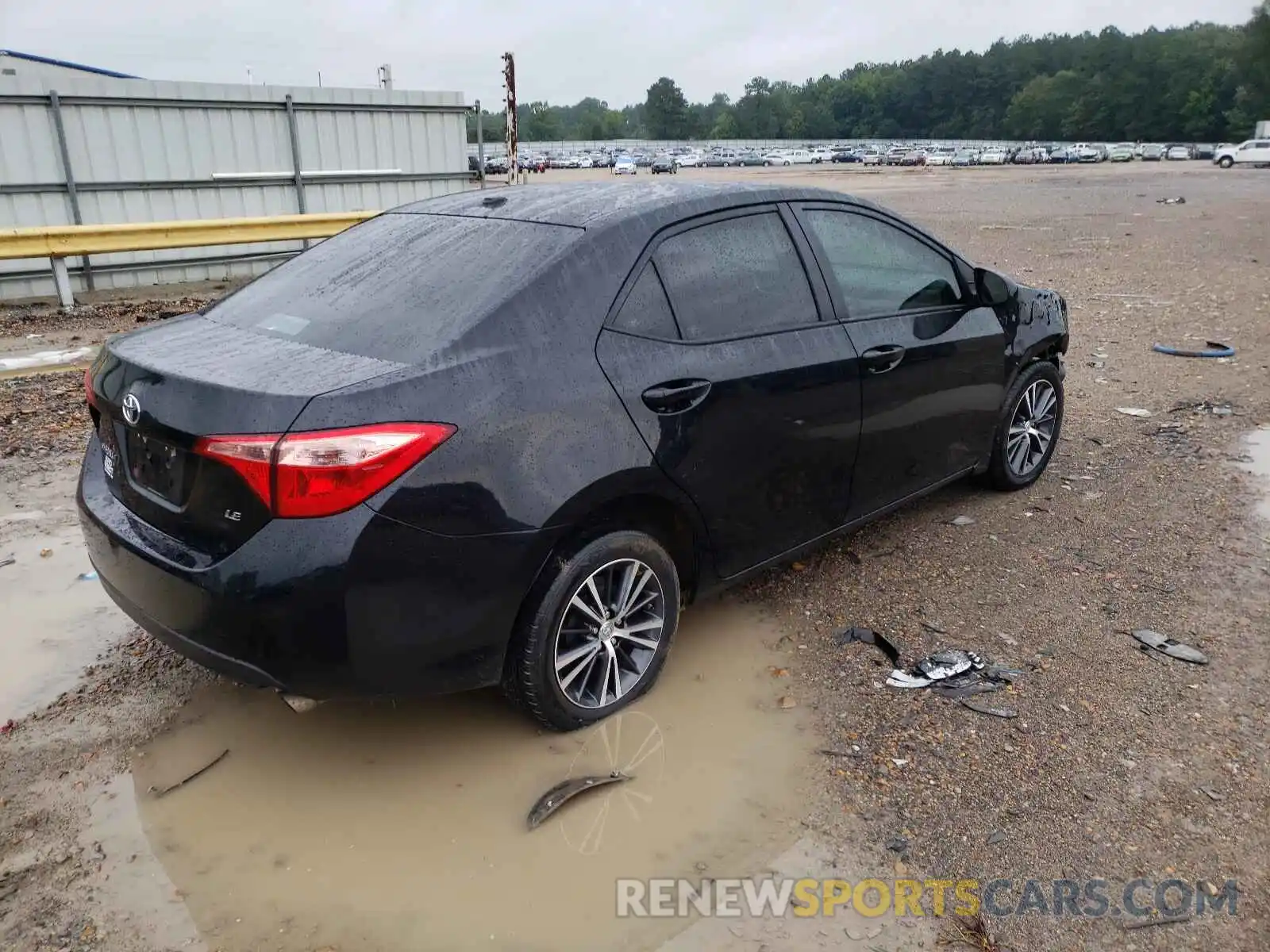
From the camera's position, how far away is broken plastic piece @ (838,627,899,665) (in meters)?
3.79

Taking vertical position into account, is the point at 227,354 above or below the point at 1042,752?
above

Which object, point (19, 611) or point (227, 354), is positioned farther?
point (19, 611)

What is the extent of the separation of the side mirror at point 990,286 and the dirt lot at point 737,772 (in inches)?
45.2

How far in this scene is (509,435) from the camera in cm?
276

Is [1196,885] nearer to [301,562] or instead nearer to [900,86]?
[301,562]

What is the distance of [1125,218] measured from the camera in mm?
23297

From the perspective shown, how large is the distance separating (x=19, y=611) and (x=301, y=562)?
2.32 m

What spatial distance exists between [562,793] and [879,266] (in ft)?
8.49

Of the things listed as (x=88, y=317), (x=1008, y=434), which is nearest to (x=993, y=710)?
(x=1008, y=434)

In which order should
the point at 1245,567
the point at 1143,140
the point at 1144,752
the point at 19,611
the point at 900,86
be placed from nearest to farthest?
1. the point at 1144,752
2. the point at 19,611
3. the point at 1245,567
4. the point at 1143,140
5. the point at 900,86

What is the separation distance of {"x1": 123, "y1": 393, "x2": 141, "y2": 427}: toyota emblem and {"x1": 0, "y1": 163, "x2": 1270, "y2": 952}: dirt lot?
1.10 metres

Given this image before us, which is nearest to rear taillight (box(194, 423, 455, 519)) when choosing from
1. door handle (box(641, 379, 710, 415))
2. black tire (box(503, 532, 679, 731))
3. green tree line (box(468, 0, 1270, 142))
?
black tire (box(503, 532, 679, 731))

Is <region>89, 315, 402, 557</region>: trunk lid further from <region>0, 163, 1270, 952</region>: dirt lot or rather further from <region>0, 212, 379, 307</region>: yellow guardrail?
<region>0, 212, 379, 307</region>: yellow guardrail

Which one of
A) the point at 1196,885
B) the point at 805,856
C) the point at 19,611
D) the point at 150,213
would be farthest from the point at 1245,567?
the point at 150,213
